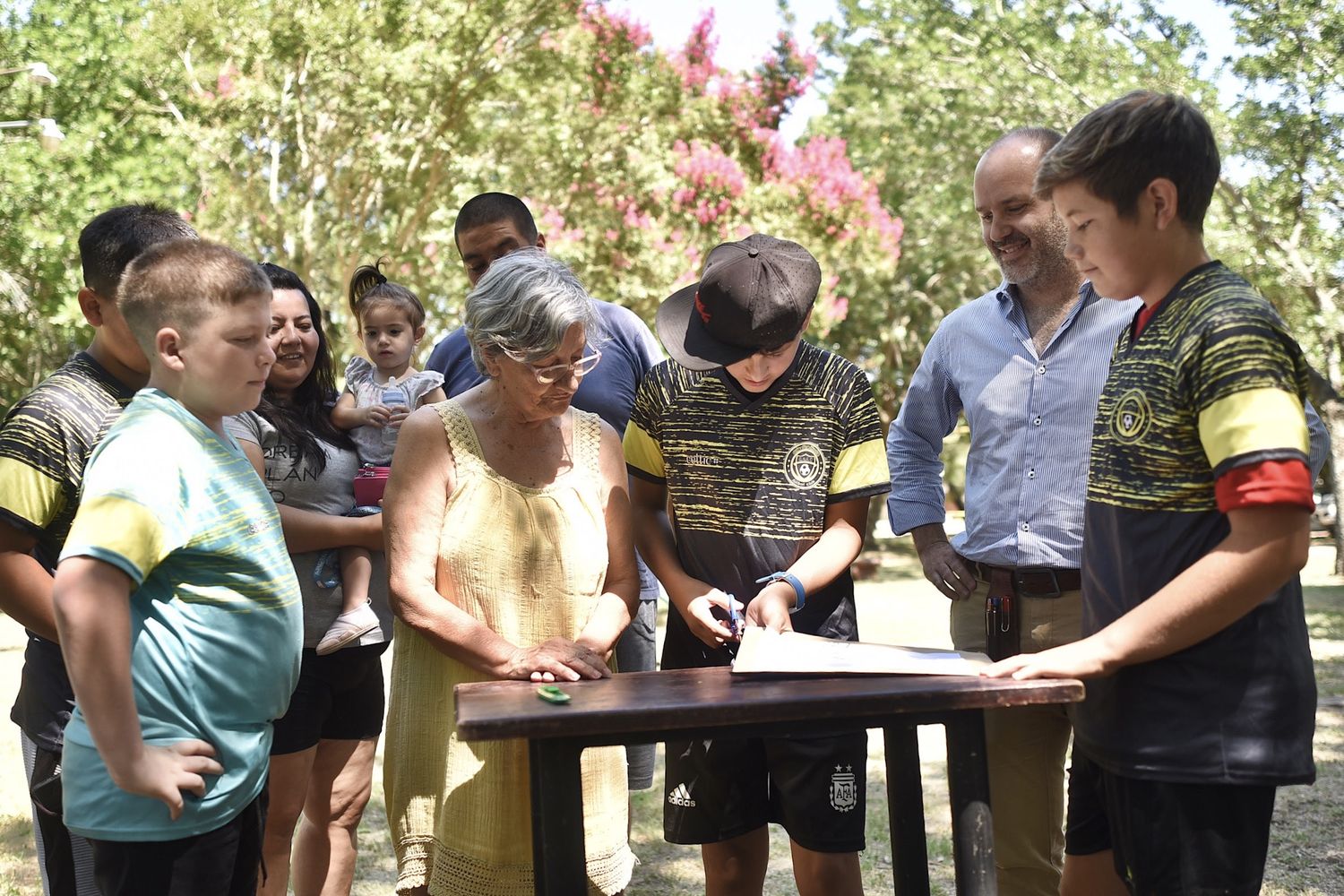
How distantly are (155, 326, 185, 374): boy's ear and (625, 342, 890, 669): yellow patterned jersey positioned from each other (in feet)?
3.96

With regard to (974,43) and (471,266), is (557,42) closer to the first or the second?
(974,43)

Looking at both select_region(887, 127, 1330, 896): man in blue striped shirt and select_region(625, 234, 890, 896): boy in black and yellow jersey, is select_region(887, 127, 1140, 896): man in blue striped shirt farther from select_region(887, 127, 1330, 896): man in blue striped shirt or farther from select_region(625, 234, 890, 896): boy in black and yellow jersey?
select_region(625, 234, 890, 896): boy in black and yellow jersey

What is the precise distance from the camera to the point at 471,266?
4.05m

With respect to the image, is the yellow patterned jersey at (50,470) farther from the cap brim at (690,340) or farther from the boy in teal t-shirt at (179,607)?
the cap brim at (690,340)

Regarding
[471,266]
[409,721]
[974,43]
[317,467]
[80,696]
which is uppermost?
[974,43]

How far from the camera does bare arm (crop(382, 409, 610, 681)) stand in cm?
255

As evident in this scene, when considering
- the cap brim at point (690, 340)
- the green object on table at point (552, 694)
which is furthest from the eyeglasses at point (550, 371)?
the green object on table at point (552, 694)

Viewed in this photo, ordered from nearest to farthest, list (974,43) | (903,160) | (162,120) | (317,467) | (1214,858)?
(1214,858), (317,467), (162,120), (974,43), (903,160)

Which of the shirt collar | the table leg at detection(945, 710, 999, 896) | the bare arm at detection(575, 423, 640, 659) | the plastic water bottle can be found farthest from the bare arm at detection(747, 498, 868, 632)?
the plastic water bottle

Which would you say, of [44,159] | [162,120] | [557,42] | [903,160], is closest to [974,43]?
[903,160]

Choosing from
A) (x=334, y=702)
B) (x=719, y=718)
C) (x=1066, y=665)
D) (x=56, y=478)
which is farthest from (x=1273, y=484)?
(x=334, y=702)

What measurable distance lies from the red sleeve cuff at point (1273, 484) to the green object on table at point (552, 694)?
3.92 feet

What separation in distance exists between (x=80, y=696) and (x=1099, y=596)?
1.83 m

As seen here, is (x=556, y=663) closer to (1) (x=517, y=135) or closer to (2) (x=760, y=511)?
(2) (x=760, y=511)
